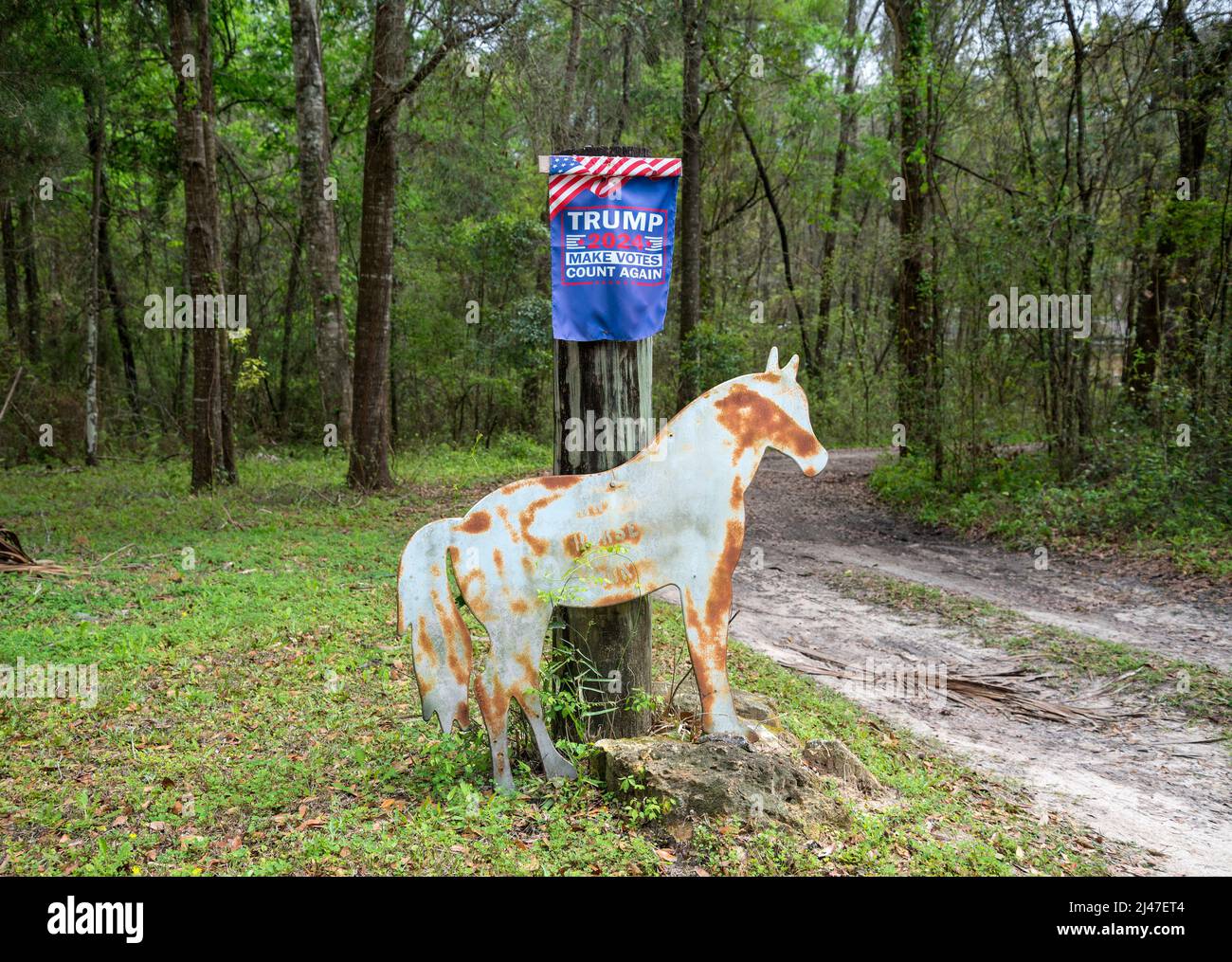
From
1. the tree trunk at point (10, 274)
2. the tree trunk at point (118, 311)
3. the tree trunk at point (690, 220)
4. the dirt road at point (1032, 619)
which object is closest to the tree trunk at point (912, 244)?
the dirt road at point (1032, 619)

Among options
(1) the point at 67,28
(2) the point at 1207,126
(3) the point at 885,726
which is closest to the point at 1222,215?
(2) the point at 1207,126

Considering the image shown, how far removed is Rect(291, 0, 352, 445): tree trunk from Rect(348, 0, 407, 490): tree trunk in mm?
2527

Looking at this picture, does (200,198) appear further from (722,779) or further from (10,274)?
(722,779)

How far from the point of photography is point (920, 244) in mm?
14375

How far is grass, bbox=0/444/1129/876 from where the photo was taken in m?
3.66

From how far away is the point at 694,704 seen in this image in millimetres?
4906

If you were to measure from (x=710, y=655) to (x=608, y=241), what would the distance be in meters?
2.04

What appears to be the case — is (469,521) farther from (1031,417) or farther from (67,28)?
(67,28)

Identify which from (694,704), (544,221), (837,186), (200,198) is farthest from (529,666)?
(837,186)

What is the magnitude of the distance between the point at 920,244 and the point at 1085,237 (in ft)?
8.36

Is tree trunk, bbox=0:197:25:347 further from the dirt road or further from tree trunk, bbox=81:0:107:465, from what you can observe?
the dirt road

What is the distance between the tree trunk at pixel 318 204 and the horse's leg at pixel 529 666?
13.3m

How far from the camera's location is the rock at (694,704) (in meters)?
4.82

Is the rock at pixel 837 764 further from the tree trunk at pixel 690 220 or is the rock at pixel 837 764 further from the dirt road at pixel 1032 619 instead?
the tree trunk at pixel 690 220
